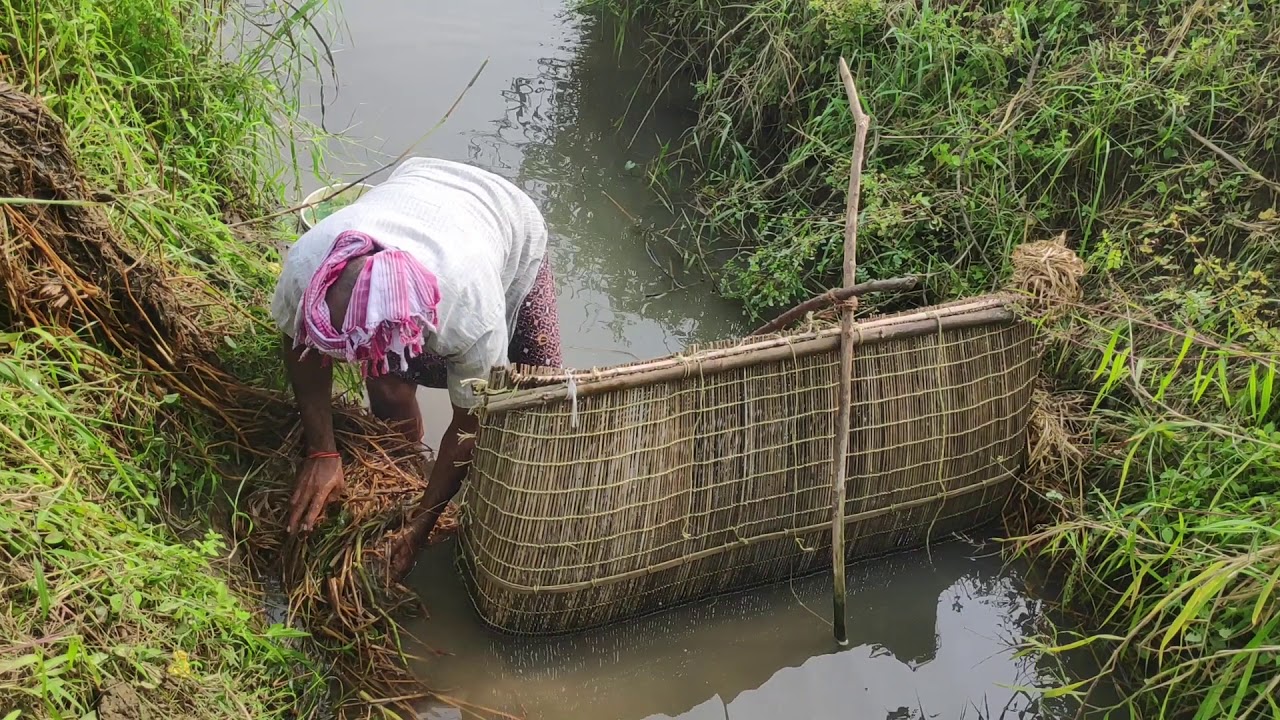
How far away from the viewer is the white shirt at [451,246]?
2.21 m

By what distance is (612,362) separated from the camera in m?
3.81

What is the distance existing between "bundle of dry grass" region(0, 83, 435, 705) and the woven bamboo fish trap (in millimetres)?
303

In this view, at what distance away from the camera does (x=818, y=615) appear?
2.92 metres

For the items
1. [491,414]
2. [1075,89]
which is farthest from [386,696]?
[1075,89]

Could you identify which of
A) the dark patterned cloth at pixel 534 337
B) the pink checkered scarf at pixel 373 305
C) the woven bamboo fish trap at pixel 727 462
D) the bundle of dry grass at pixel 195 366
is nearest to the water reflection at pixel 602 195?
the dark patterned cloth at pixel 534 337

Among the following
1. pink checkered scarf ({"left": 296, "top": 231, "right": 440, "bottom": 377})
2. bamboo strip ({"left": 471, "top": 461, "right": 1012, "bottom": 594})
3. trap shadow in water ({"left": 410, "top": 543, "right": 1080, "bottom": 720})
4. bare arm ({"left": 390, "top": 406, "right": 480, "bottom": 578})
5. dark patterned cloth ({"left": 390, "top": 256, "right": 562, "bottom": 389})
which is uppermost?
pink checkered scarf ({"left": 296, "top": 231, "right": 440, "bottom": 377})

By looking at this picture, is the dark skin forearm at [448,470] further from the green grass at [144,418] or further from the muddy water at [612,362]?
the green grass at [144,418]

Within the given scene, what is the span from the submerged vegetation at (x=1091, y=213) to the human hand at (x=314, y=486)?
6.22ft

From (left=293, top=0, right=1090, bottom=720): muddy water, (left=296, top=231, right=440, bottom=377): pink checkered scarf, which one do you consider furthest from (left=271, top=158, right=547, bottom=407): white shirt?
(left=293, top=0, right=1090, bottom=720): muddy water

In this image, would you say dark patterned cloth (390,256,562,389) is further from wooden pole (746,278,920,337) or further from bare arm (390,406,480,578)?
wooden pole (746,278,920,337)

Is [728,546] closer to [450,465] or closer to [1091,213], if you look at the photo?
[450,465]

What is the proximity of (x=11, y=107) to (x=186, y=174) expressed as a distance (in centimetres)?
90

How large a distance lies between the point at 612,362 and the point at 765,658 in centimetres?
142

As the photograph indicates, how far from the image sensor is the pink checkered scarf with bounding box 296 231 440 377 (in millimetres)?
2035
